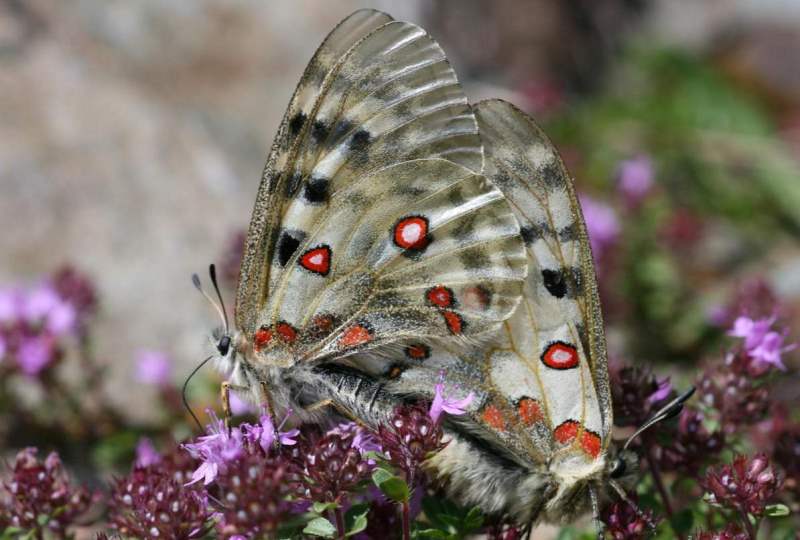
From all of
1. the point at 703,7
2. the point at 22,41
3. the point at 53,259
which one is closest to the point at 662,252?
the point at 53,259

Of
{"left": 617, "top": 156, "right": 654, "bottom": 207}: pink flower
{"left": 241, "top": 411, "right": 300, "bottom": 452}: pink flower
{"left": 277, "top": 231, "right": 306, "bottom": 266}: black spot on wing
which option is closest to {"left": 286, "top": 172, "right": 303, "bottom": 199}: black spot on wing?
{"left": 277, "top": 231, "right": 306, "bottom": 266}: black spot on wing

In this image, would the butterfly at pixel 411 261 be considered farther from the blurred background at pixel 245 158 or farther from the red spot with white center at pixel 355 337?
the blurred background at pixel 245 158

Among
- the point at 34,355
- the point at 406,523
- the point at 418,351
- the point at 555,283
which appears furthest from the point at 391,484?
the point at 34,355

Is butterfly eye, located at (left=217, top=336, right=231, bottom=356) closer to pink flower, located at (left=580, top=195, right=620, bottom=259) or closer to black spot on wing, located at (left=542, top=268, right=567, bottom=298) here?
black spot on wing, located at (left=542, top=268, right=567, bottom=298)

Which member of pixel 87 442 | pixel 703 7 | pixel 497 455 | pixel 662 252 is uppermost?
pixel 703 7

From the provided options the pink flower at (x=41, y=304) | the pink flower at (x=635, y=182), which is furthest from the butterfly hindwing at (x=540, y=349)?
the pink flower at (x=635, y=182)

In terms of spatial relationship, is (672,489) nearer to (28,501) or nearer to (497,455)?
(497,455)
